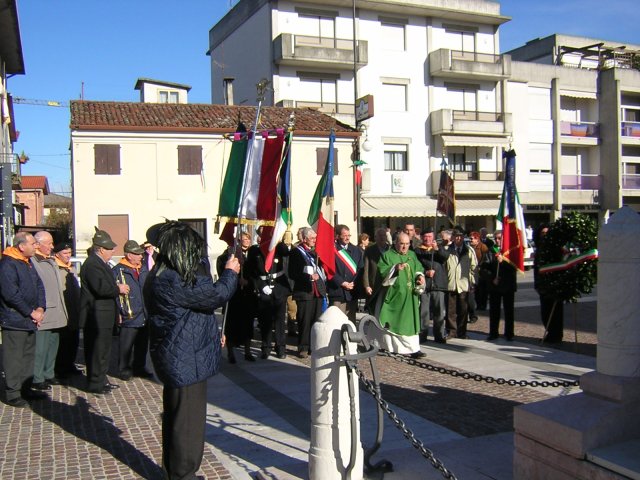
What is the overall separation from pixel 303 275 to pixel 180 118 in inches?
804

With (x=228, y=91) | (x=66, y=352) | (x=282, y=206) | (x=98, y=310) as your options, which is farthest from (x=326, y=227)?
(x=228, y=91)

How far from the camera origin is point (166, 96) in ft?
123

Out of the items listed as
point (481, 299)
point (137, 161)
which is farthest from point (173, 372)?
point (137, 161)

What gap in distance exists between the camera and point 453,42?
37.2 metres

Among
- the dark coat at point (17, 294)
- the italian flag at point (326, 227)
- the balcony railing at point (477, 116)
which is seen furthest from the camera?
the balcony railing at point (477, 116)

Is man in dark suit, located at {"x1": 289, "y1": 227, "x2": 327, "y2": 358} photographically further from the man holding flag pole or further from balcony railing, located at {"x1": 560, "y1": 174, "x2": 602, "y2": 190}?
balcony railing, located at {"x1": 560, "y1": 174, "x2": 602, "y2": 190}

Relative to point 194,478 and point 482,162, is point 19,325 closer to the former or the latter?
point 194,478

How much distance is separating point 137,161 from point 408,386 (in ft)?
71.0

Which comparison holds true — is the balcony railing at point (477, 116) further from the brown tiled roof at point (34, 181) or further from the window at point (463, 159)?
the brown tiled roof at point (34, 181)

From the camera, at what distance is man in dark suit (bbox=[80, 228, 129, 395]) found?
7340mm

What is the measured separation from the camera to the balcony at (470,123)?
35.2 meters

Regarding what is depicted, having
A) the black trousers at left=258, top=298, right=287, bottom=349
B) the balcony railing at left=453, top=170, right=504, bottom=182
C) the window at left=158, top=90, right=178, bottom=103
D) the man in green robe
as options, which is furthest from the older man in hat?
the window at left=158, top=90, right=178, bottom=103

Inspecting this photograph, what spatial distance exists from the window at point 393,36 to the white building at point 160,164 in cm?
881

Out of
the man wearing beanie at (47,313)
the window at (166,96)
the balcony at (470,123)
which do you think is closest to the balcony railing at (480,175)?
the balcony at (470,123)
